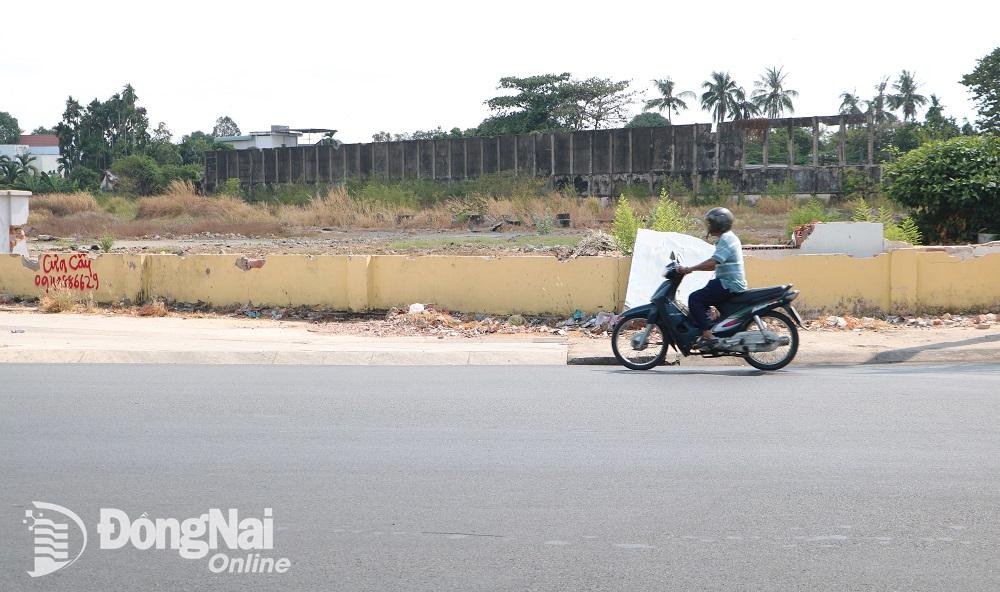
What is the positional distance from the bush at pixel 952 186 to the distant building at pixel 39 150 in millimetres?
93133

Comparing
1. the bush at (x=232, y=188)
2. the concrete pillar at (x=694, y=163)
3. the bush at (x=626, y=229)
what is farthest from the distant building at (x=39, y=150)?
the bush at (x=626, y=229)

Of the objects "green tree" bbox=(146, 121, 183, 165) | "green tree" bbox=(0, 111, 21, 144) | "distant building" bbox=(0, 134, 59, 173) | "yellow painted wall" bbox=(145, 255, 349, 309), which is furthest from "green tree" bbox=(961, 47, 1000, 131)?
"green tree" bbox=(0, 111, 21, 144)

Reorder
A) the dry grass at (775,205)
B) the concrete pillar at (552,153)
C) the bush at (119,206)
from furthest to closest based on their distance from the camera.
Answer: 1. the bush at (119,206)
2. the concrete pillar at (552,153)
3. the dry grass at (775,205)

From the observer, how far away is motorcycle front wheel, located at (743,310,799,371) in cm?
1040

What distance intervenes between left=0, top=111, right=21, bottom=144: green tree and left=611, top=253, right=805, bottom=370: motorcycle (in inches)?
5982

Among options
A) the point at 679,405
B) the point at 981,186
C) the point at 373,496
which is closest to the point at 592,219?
the point at 981,186

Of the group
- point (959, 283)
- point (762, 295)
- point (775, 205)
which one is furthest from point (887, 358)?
point (775, 205)

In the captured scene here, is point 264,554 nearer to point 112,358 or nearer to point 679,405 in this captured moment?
point 679,405

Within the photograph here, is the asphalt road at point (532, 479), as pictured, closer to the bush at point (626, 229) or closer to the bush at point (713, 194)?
the bush at point (626, 229)

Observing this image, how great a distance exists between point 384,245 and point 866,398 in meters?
20.0

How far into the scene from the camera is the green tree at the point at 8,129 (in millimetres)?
145975

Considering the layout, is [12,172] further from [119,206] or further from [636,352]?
[636,352]

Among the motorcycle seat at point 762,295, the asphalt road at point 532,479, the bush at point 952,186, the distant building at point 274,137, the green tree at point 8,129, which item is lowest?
the asphalt road at point 532,479

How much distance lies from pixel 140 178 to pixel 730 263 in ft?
174
